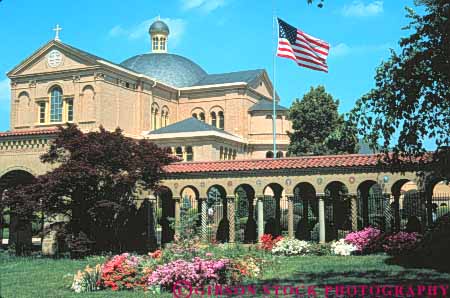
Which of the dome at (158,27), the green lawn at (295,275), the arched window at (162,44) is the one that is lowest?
the green lawn at (295,275)

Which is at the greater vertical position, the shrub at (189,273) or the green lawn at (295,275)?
the shrub at (189,273)

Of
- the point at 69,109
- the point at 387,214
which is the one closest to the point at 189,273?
the point at 387,214

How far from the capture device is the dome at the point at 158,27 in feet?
228

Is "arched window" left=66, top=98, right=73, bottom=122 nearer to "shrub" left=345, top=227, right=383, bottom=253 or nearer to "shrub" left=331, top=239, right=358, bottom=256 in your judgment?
"shrub" left=331, top=239, right=358, bottom=256

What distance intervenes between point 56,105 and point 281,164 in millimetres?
28463

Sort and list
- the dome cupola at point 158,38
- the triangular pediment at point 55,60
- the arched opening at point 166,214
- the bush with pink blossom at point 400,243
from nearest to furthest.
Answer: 1. the bush with pink blossom at point 400,243
2. the arched opening at point 166,214
3. the triangular pediment at point 55,60
4. the dome cupola at point 158,38

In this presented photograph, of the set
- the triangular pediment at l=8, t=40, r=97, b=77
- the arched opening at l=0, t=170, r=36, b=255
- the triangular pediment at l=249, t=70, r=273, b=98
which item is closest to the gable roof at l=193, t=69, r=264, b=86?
the triangular pediment at l=249, t=70, r=273, b=98

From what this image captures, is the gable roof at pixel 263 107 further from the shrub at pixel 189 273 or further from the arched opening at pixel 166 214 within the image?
the shrub at pixel 189 273

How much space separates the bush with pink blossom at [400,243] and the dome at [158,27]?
2037 inches

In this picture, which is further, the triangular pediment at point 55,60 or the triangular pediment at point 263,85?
the triangular pediment at point 263,85

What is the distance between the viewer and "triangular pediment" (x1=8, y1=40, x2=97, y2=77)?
48553mm

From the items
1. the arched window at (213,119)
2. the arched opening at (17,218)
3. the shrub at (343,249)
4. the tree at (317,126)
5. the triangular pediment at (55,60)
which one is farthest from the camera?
the arched window at (213,119)

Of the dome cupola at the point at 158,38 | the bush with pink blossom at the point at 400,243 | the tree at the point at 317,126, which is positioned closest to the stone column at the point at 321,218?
the bush with pink blossom at the point at 400,243

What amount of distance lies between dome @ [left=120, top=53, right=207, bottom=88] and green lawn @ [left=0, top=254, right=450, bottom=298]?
1604 inches
